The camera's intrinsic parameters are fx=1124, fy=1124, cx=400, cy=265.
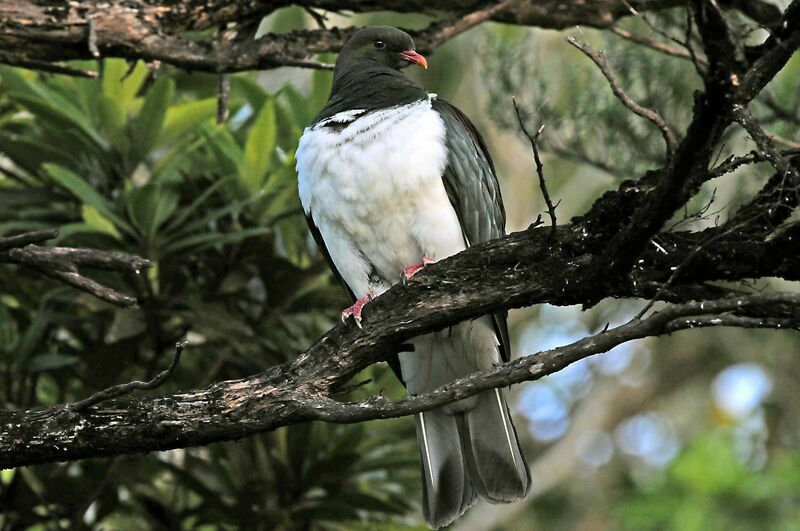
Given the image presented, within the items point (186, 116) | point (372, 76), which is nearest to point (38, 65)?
point (186, 116)

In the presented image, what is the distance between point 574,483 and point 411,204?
5.62 m

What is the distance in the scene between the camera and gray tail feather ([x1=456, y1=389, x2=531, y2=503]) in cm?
354

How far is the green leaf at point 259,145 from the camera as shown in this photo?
4027 mm

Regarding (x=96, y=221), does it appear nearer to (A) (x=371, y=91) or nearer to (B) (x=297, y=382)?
(A) (x=371, y=91)

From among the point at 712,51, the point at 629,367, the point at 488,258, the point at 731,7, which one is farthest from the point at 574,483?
the point at 712,51

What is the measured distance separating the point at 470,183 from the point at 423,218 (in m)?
0.22

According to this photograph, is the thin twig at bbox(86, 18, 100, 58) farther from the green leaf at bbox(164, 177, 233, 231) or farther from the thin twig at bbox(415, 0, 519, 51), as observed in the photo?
the thin twig at bbox(415, 0, 519, 51)

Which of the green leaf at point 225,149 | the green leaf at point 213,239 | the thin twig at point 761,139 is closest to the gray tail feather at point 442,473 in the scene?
the green leaf at point 213,239

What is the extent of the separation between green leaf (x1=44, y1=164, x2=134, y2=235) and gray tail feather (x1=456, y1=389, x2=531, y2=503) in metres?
1.35

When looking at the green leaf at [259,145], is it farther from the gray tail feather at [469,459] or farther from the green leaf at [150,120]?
the gray tail feather at [469,459]

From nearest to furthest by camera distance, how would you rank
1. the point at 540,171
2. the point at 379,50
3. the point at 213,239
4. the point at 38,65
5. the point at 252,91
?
the point at 540,171 → the point at 38,65 → the point at 213,239 → the point at 379,50 → the point at 252,91

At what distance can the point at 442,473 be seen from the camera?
3588 millimetres

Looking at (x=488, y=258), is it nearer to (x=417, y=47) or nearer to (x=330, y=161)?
(x=330, y=161)

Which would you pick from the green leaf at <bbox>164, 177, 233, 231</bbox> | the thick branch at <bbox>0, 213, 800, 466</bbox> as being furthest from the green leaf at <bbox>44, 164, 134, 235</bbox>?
the thick branch at <bbox>0, 213, 800, 466</bbox>
